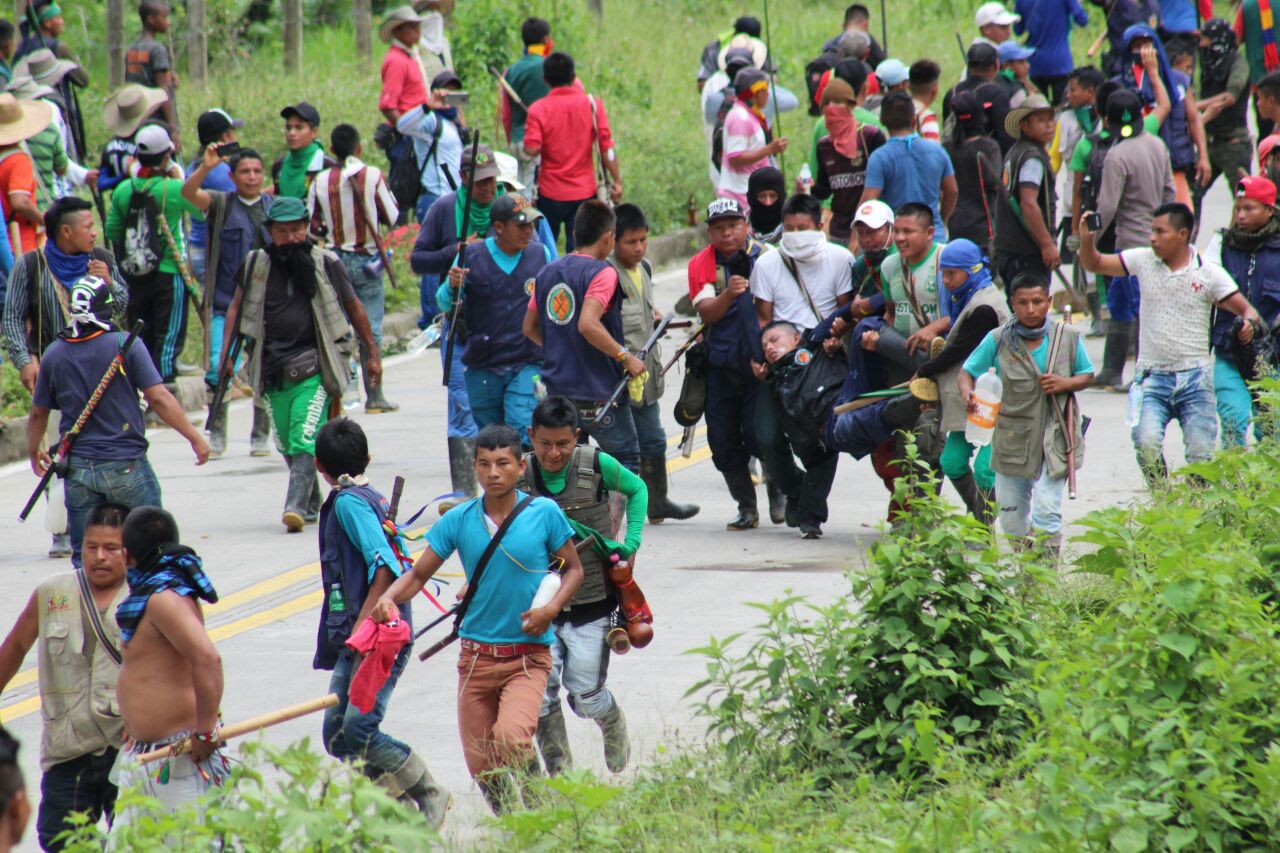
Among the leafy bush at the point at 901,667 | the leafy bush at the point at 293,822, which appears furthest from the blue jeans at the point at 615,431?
the leafy bush at the point at 293,822

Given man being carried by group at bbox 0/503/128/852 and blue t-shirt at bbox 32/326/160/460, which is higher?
blue t-shirt at bbox 32/326/160/460

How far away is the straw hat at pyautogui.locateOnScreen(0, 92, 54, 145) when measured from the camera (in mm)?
13000

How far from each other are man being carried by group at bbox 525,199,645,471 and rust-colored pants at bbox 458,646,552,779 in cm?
340

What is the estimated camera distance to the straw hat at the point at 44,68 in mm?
16781

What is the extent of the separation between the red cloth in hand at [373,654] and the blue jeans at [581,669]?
0.81 m

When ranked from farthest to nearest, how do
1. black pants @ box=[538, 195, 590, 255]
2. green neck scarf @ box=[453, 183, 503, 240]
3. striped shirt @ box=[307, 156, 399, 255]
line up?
black pants @ box=[538, 195, 590, 255] → striped shirt @ box=[307, 156, 399, 255] → green neck scarf @ box=[453, 183, 503, 240]

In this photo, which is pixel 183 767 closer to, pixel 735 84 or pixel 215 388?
pixel 215 388

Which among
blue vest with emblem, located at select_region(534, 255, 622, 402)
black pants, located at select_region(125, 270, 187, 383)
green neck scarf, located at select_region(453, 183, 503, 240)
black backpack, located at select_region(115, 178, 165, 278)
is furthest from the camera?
black pants, located at select_region(125, 270, 187, 383)

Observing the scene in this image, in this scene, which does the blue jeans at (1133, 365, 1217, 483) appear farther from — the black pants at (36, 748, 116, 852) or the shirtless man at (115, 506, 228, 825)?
the black pants at (36, 748, 116, 852)

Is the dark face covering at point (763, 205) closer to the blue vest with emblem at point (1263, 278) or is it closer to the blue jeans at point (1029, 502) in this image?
the blue vest with emblem at point (1263, 278)

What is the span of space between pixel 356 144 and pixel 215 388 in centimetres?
281

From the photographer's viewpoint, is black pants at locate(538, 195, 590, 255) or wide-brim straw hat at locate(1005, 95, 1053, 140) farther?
black pants at locate(538, 195, 590, 255)

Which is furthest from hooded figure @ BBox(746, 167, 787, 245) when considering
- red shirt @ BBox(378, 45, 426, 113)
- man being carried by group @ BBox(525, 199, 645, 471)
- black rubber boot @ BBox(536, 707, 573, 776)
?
red shirt @ BBox(378, 45, 426, 113)

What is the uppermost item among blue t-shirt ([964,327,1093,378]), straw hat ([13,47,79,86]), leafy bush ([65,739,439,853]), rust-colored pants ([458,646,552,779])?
straw hat ([13,47,79,86])
